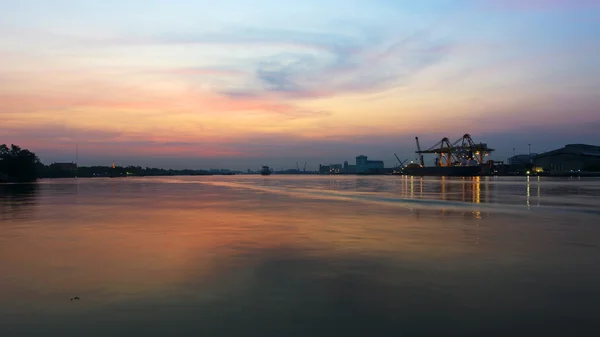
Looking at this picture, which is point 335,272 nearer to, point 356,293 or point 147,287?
point 356,293

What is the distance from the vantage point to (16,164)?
5202 inches

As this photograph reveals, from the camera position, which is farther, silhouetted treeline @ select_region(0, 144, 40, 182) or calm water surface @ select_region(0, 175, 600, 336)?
silhouetted treeline @ select_region(0, 144, 40, 182)

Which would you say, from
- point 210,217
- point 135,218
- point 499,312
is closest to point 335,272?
point 499,312

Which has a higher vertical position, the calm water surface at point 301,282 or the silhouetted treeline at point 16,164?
the silhouetted treeline at point 16,164

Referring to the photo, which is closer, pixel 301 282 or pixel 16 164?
pixel 301 282

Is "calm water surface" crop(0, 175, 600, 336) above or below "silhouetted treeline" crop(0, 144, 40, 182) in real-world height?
below

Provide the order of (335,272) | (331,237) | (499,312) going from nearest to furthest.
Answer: (499,312) < (335,272) < (331,237)

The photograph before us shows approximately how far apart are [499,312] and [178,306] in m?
6.13

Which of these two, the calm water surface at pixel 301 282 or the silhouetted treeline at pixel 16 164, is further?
the silhouetted treeline at pixel 16 164

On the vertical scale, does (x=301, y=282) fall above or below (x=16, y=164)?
below

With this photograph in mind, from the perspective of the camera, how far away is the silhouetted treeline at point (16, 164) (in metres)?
131

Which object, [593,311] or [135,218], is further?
[135,218]

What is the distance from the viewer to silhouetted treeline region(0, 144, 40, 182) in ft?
430

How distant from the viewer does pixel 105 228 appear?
20.7 metres
